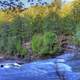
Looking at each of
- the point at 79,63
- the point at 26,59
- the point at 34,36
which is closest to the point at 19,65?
the point at 26,59

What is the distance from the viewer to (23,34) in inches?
130

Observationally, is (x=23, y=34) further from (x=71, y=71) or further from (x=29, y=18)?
(x=71, y=71)

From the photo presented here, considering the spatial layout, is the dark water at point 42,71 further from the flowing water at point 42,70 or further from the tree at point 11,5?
the tree at point 11,5

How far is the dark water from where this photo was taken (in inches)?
128

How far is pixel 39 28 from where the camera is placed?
3291mm

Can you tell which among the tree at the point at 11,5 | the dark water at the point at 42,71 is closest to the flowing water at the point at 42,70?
the dark water at the point at 42,71

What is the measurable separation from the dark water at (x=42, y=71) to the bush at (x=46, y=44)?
79 millimetres

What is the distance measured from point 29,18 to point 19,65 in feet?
1.40

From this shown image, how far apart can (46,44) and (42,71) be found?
0.24 metres

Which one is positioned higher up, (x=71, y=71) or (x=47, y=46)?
(x=47, y=46)

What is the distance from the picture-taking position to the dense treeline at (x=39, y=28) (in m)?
3.27

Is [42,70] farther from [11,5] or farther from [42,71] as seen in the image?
[11,5]

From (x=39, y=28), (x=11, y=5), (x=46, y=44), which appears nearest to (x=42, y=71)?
(x=46, y=44)

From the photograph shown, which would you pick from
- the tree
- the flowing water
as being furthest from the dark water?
the tree
